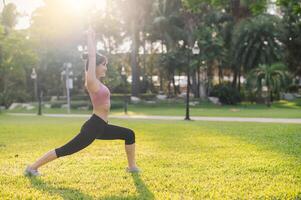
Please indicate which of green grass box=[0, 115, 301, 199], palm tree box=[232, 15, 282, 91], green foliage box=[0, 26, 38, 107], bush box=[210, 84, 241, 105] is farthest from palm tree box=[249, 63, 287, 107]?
green grass box=[0, 115, 301, 199]

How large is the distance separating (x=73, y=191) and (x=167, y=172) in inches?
69.6

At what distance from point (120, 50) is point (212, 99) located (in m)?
20.8

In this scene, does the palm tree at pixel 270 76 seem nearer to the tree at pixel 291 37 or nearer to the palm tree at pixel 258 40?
the palm tree at pixel 258 40

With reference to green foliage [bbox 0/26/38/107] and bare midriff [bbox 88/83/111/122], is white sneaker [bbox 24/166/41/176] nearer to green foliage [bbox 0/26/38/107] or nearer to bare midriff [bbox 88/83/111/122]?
bare midriff [bbox 88/83/111/122]

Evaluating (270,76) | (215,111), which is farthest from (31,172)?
(270,76)

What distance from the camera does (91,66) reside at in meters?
6.48

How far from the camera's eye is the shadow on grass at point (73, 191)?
561 cm

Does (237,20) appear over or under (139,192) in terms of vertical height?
over

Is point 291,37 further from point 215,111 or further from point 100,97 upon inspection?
point 100,97

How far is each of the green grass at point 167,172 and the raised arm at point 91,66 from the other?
4.46 feet

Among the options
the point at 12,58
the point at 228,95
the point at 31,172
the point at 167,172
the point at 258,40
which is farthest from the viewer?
the point at 258,40

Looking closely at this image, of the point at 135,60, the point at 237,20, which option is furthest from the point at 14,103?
the point at 237,20

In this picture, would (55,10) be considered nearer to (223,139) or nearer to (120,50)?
(120,50)

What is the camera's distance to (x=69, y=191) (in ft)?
19.6
